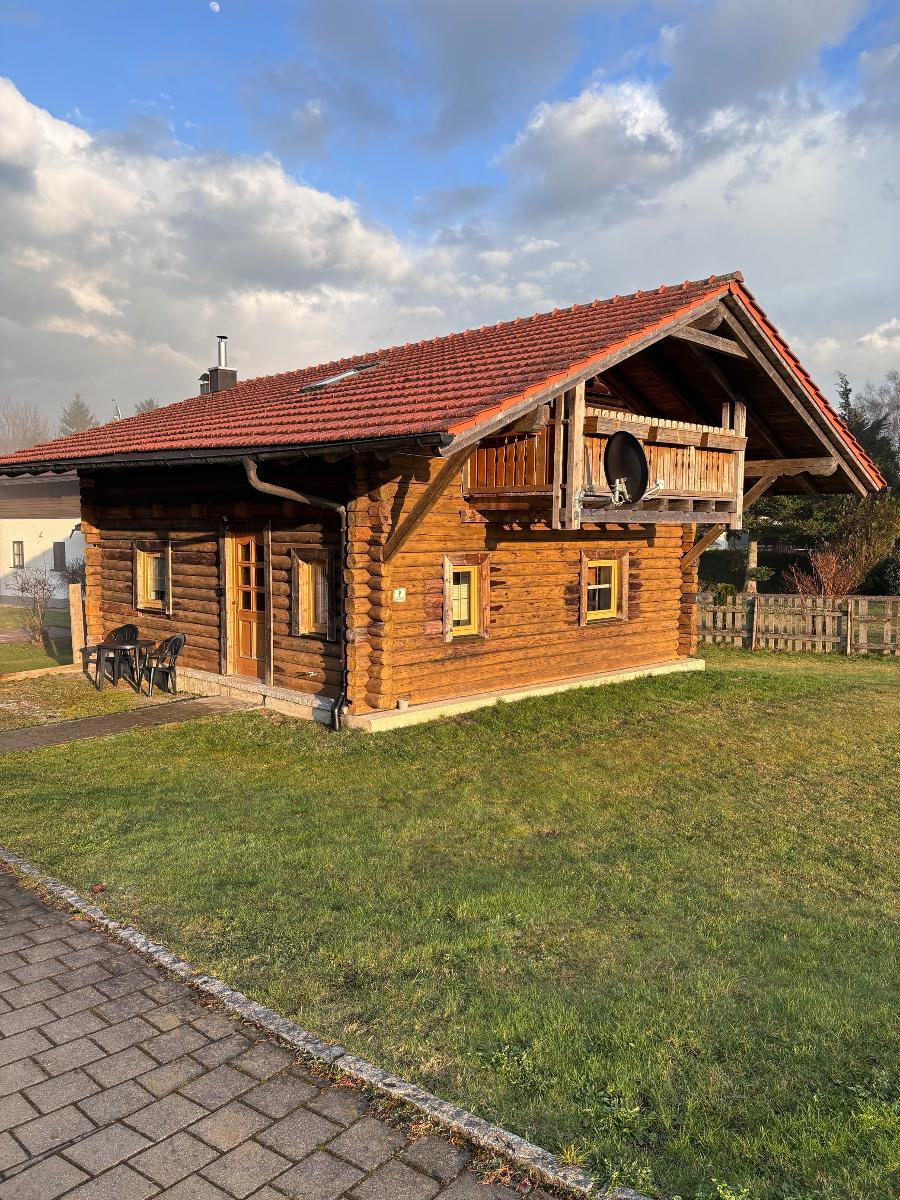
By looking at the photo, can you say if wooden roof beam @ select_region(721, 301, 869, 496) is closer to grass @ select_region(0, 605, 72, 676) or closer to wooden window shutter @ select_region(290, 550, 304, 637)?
wooden window shutter @ select_region(290, 550, 304, 637)

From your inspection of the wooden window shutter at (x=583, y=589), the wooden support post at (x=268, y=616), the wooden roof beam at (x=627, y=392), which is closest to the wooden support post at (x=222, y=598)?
the wooden support post at (x=268, y=616)

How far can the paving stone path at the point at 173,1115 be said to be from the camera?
2.99m

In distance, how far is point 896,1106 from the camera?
11.2ft

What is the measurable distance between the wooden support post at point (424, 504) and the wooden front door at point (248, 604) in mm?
2702

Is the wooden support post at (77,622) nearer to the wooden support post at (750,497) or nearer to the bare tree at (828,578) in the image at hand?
the wooden support post at (750,497)

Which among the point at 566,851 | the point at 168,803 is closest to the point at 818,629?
the point at 566,851

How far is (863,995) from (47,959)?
14.5 feet

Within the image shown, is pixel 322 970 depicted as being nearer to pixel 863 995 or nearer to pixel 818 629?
pixel 863 995

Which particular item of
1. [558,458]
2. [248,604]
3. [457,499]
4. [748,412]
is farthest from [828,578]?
[248,604]

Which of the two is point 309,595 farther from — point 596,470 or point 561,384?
point 561,384

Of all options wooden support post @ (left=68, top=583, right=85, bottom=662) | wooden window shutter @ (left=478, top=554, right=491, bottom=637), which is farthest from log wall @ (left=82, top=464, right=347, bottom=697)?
wooden window shutter @ (left=478, top=554, right=491, bottom=637)

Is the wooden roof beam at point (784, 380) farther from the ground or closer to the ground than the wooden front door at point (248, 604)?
farther from the ground

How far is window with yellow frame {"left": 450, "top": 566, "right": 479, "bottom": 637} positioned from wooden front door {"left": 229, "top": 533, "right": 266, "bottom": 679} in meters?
2.80

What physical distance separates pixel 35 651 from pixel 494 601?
1157 centimetres
